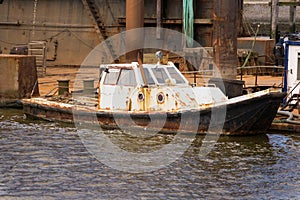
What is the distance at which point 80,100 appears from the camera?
20.9m

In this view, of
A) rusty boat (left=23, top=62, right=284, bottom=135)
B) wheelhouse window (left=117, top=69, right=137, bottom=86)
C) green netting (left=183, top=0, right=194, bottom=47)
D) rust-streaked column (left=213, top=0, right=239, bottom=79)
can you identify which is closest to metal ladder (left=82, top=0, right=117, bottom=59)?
green netting (left=183, top=0, right=194, bottom=47)

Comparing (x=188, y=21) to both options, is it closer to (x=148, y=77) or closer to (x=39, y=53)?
(x=39, y=53)

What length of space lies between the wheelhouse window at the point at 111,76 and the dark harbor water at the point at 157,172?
1.64 m

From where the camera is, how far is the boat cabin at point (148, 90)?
60.3ft

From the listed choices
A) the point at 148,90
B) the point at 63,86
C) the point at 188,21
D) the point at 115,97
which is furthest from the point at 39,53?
the point at 148,90

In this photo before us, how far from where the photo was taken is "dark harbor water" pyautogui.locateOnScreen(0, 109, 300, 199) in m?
13.3

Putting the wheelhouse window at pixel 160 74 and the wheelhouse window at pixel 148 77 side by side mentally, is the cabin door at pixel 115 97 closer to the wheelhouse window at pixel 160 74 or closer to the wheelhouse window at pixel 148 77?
the wheelhouse window at pixel 148 77

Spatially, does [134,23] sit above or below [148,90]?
above

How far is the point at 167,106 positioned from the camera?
1844cm

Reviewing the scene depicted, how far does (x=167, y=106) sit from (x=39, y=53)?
12.4 m

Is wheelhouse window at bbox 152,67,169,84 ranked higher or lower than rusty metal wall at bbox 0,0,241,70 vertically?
lower

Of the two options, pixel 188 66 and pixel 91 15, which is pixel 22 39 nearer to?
pixel 91 15

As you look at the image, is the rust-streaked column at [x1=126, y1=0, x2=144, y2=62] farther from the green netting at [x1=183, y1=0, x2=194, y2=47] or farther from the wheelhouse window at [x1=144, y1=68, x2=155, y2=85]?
the wheelhouse window at [x1=144, y1=68, x2=155, y2=85]

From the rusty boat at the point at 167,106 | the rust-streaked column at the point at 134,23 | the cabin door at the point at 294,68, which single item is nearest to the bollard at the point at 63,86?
the rust-streaked column at the point at 134,23
